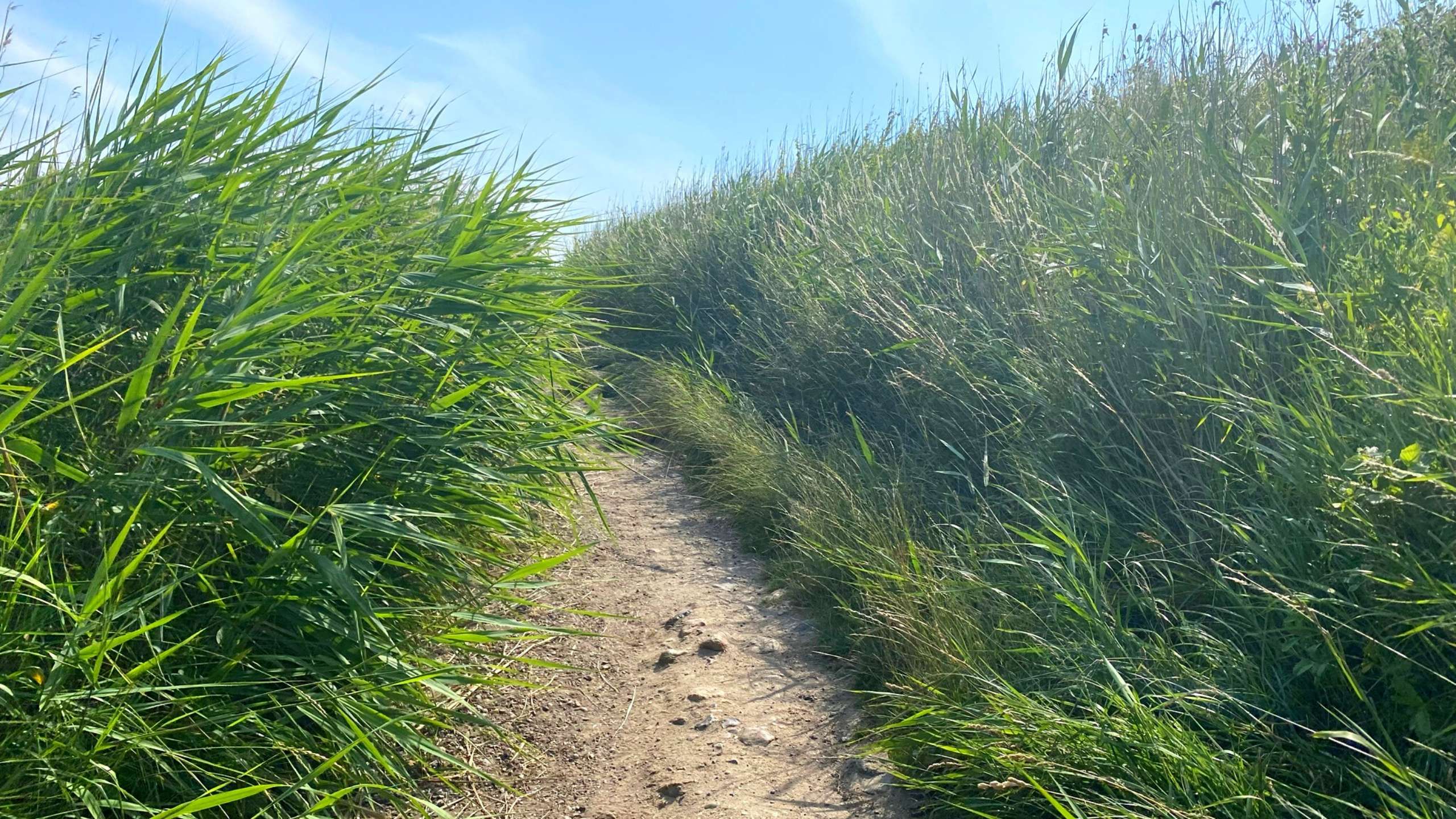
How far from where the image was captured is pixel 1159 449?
10.8 ft

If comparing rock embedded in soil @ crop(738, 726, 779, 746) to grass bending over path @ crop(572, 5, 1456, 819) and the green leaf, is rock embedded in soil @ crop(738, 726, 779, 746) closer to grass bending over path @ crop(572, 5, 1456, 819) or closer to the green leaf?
grass bending over path @ crop(572, 5, 1456, 819)

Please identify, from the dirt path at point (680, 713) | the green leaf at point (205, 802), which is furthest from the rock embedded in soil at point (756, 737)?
the green leaf at point (205, 802)

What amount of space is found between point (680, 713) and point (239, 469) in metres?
1.56

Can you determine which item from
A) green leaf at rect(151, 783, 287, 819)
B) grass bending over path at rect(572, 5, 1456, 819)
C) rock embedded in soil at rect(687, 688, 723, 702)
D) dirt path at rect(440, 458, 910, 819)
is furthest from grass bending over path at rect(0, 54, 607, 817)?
grass bending over path at rect(572, 5, 1456, 819)

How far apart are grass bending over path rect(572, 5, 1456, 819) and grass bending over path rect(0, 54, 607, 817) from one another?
1393mm

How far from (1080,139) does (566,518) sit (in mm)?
3347

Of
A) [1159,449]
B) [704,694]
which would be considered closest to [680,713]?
[704,694]

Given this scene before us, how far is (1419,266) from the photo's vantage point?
254cm

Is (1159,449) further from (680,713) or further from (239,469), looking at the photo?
(239,469)

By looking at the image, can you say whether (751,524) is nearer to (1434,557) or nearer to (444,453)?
(444,453)

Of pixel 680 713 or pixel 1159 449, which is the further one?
pixel 1159 449

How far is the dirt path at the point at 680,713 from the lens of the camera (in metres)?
2.69

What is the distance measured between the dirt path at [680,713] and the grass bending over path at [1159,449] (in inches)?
8.2

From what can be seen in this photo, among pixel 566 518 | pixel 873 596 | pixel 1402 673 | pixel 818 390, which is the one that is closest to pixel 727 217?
pixel 818 390
